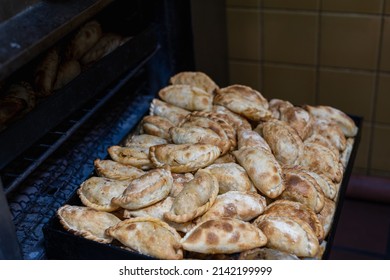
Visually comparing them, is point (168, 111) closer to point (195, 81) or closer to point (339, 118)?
point (195, 81)

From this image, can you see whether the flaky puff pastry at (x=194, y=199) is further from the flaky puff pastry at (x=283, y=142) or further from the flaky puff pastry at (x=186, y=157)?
the flaky puff pastry at (x=283, y=142)

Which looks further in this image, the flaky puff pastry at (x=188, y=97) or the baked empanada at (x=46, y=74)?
the flaky puff pastry at (x=188, y=97)

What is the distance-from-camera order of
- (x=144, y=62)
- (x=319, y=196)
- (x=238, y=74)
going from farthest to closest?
(x=238, y=74)
(x=144, y=62)
(x=319, y=196)

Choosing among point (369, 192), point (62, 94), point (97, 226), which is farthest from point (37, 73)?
point (369, 192)

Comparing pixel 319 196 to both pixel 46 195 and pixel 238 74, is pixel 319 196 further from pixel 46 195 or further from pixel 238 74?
pixel 238 74

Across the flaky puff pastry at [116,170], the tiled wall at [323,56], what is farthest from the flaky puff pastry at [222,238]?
the tiled wall at [323,56]
